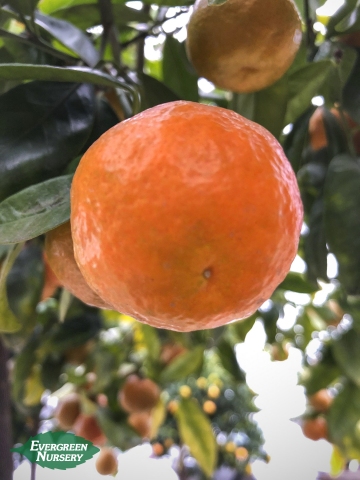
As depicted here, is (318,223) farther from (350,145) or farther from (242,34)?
(242,34)

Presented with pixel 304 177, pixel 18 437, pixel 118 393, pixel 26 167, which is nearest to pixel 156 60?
pixel 304 177

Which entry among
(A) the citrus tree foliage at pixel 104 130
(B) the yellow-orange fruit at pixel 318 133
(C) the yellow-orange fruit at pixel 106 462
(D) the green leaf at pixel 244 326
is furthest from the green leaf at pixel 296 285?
(C) the yellow-orange fruit at pixel 106 462

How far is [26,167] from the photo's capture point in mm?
363

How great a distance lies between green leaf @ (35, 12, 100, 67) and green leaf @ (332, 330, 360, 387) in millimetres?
694

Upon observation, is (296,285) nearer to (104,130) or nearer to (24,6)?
(104,130)

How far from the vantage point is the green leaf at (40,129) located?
1.18 ft

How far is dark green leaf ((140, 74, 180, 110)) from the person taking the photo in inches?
18.4

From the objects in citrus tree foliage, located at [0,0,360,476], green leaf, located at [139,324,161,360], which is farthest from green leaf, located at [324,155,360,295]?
→ green leaf, located at [139,324,161,360]

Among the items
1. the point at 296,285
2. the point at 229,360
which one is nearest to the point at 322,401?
the point at 229,360

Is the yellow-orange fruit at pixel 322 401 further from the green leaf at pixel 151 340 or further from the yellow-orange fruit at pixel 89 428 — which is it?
the yellow-orange fruit at pixel 89 428

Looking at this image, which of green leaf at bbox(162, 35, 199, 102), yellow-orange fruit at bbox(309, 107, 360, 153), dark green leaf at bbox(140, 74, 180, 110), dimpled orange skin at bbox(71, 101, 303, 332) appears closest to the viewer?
dimpled orange skin at bbox(71, 101, 303, 332)

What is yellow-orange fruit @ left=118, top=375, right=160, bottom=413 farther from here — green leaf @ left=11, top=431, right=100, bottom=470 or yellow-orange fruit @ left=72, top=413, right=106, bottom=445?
green leaf @ left=11, top=431, right=100, bottom=470

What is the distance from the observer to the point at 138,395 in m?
1.14

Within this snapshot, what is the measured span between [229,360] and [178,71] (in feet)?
2.38
